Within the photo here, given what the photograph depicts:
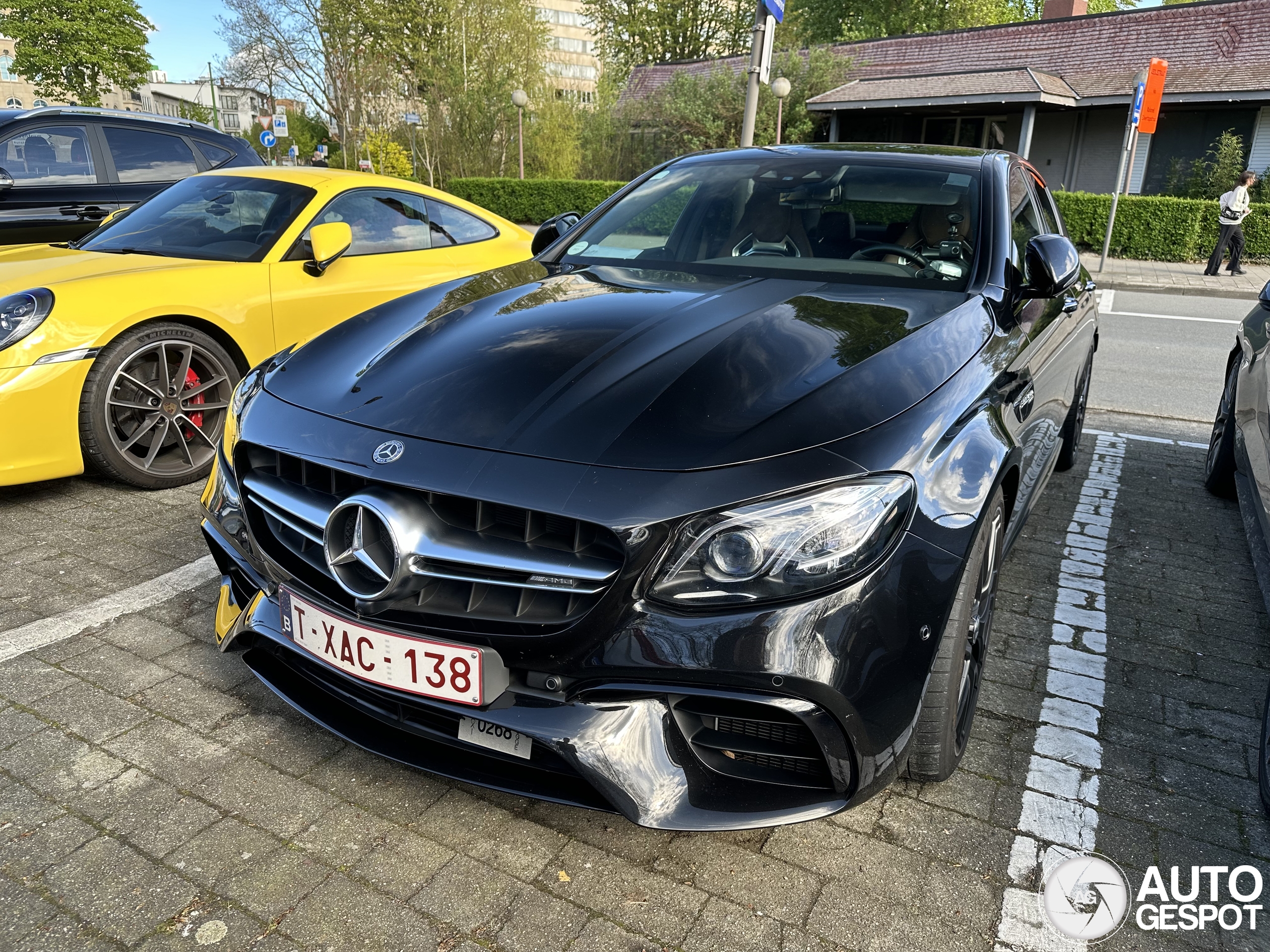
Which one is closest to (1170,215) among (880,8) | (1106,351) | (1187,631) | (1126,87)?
(1126,87)

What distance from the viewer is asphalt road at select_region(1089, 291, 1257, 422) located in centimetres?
694

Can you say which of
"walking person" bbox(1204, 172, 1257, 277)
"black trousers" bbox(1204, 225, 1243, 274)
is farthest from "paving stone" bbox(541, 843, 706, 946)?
"black trousers" bbox(1204, 225, 1243, 274)

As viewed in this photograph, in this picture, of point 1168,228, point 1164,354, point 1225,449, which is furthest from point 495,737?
Result: point 1168,228

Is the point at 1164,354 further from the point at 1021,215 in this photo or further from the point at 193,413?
the point at 193,413

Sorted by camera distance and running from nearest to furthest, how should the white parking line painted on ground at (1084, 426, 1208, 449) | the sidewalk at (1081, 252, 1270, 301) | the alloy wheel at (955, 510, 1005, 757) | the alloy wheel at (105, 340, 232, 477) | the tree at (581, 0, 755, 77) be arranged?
1. the alloy wheel at (955, 510, 1005, 757)
2. the alloy wheel at (105, 340, 232, 477)
3. the white parking line painted on ground at (1084, 426, 1208, 449)
4. the sidewalk at (1081, 252, 1270, 301)
5. the tree at (581, 0, 755, 77)

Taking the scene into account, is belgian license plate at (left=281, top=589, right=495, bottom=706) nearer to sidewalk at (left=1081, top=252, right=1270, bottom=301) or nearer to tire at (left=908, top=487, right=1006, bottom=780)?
tire at (left=908, top=487, right=1006, bottom=780)

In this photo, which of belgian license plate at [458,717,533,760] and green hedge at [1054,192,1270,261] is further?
green hedge at [1054,192,1270,261]

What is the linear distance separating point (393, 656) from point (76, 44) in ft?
145

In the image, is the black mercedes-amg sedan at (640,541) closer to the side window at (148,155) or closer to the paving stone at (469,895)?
the paving stone at (469,895)

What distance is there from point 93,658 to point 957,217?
306 centimetres

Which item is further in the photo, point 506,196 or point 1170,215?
point 506,196

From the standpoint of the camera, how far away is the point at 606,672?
5.75 ft

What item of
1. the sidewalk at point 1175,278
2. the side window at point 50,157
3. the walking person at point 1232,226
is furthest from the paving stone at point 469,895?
the walking person at point 1232,226

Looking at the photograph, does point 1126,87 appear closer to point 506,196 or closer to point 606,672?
point 506,196
